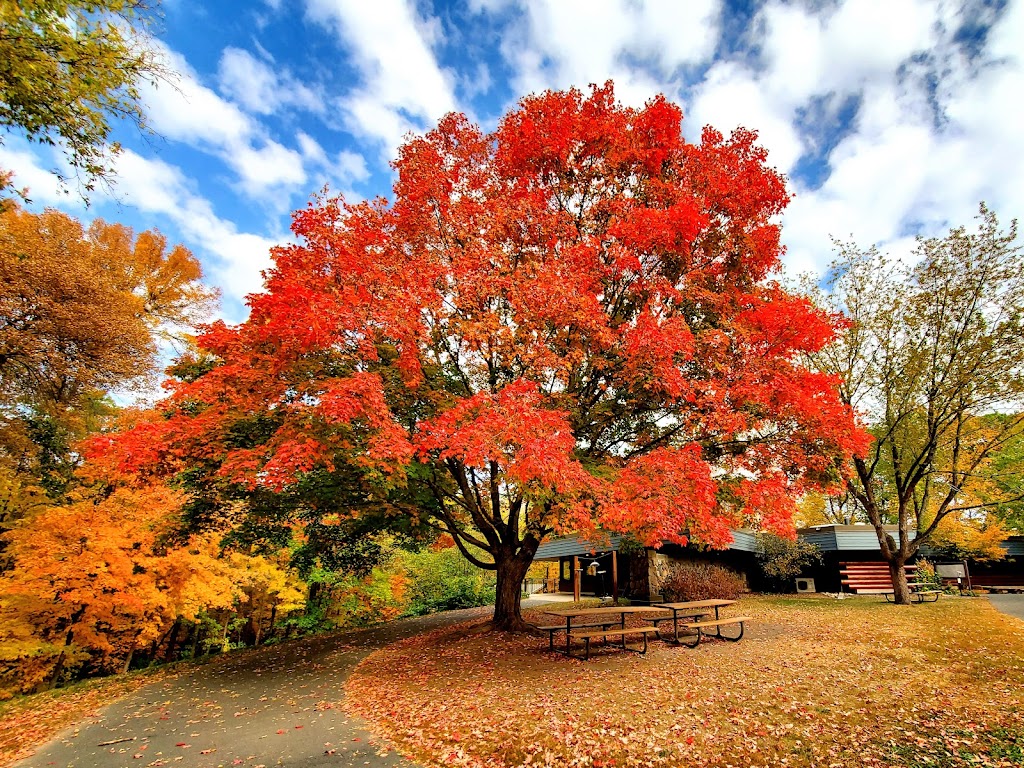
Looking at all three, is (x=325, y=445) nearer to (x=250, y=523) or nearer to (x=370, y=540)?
(x=250, y=523)

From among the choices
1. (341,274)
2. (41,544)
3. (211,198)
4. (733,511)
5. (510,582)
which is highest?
(211,198)

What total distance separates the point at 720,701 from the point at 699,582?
40.9 ft

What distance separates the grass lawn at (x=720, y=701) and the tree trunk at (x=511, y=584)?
0.99m

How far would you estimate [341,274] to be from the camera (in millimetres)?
8336

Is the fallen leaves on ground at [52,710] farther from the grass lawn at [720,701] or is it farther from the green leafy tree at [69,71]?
the green leafy tree at [69,71]

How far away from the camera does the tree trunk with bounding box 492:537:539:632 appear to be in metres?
11.4

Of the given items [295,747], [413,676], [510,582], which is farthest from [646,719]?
[510,582]

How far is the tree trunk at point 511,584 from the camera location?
11438 millimetres

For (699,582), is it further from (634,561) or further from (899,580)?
(899,580)

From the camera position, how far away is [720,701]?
6113 millimetres

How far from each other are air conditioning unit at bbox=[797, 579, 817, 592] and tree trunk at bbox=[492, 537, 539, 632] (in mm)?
17605

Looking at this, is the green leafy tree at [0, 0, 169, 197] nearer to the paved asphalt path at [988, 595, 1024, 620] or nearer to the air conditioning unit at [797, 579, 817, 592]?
the paved asphalt path at [988, 595, 1024, 620]

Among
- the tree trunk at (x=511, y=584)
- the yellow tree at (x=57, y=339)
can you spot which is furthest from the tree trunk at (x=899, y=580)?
the yellow tree at (x=57, y=339)

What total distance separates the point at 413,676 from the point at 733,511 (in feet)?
22.6
